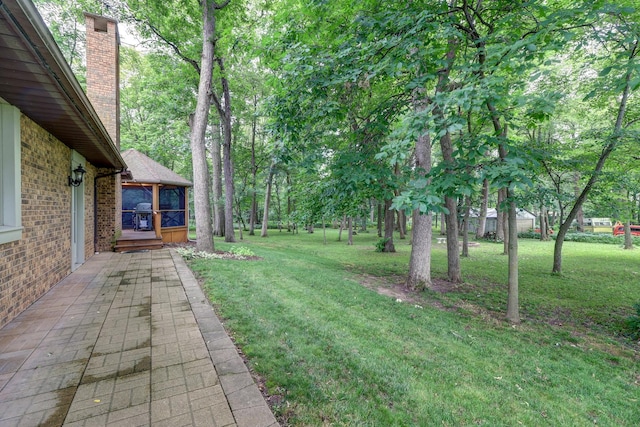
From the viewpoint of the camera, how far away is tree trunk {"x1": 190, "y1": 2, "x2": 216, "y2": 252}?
27.3 ft

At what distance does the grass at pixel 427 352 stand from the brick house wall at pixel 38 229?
231cm

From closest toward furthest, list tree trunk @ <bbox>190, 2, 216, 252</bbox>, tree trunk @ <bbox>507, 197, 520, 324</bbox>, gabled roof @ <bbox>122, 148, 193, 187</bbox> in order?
tree trunk @ <bbox>507, 197, 520, 324</bbox>, tree trunk @ <bbox>190, 2, 216, 252</bbox>, gabled roof @ <bbox>122, 148, 193, 187</bbox>

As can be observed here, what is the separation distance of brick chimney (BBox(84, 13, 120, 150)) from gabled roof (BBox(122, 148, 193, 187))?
249 cm

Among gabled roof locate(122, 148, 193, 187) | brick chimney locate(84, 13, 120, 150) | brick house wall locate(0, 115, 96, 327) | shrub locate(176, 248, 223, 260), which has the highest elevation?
brick chimney locate(84, 13, 120, 150)

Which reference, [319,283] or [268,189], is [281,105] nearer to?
[319,283]

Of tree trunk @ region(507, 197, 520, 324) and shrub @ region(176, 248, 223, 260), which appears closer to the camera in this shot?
tree trunk @ region(507, 197, 520, 324)

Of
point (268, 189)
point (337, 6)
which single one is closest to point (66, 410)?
point (337, 6)

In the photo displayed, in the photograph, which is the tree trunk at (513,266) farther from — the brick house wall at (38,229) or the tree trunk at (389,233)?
the tree trunk at (389,233)

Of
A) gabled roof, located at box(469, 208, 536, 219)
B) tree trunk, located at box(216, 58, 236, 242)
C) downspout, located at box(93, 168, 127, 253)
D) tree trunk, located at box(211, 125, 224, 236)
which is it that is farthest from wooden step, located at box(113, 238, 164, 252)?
gabled roof, located at box(469, 208, 536, 219)

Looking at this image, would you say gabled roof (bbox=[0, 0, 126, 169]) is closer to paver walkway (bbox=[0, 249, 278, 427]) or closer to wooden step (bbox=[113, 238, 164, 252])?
paver walkway (bbox=[0, 249, 278, 427])

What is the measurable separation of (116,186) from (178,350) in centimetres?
834

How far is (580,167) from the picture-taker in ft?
22.8

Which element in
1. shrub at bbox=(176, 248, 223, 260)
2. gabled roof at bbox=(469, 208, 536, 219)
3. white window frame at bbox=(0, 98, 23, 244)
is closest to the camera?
white window frame at bbox=(0, 98, 23, 244)

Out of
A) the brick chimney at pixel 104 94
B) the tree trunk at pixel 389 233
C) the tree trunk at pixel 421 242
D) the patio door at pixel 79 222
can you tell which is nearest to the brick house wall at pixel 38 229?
the patio door at pixel 79 222
